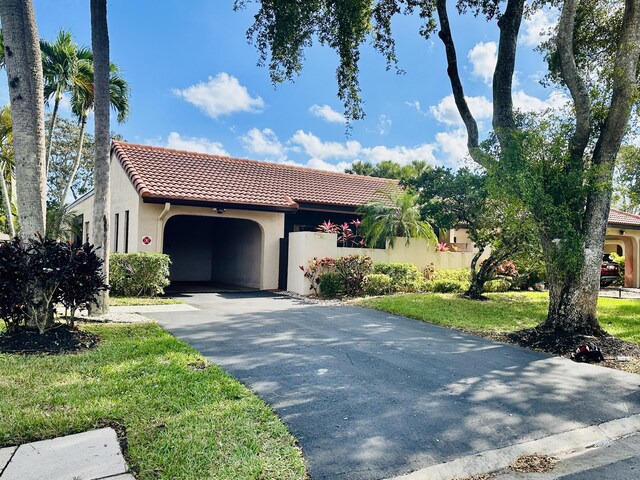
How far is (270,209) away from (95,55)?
25.6ft

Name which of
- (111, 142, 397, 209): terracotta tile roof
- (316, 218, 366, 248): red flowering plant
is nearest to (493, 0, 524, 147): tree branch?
(316, 218, 366, 248): red flowering plant

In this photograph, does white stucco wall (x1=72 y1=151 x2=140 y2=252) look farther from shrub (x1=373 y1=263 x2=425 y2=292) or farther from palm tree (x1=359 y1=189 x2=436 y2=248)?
shrub (x1=373 y1=263 x2=425 y2=292)

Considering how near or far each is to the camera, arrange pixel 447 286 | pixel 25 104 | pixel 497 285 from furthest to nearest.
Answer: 1. pixel 497 285
2. pixel 447 286
3. pixel 25 104

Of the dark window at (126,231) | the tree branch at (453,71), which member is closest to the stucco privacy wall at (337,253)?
the tree branch at (453,71)

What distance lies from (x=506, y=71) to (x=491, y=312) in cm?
592

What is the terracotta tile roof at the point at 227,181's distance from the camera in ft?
47.3

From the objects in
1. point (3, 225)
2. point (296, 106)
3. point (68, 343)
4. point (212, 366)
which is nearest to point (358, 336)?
point (212, 366)

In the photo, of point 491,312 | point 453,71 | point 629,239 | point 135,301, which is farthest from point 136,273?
point 629,239

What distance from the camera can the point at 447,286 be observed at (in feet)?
48.6

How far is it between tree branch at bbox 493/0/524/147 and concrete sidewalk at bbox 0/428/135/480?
864 cm

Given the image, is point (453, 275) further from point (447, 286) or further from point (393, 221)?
point (393, 221)

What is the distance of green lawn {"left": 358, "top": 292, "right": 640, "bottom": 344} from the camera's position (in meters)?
9.22

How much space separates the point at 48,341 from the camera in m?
6.25

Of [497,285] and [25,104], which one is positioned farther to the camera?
[497,285]
